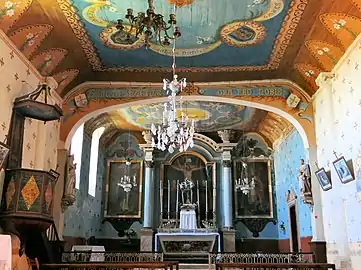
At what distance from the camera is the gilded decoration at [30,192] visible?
6.25 metres

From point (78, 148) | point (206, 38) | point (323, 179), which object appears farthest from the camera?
point (78, 148)

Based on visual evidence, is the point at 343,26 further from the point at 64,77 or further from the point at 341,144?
the point at 64,77

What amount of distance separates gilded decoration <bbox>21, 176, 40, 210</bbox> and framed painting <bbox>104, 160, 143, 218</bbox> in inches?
317

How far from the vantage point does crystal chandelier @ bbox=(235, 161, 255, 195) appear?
13.6m

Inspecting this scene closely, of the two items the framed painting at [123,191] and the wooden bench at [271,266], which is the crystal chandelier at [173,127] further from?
the framed painting at [123,191]

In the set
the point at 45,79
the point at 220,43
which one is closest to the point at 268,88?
the point at 220,43

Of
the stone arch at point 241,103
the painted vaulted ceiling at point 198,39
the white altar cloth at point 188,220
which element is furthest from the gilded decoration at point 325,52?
the white altar cloth at point 188,220

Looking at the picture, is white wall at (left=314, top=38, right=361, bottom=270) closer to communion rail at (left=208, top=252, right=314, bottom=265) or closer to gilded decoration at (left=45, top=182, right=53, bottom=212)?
communion rail at (left=208, top=252, right=314, bottom=265)

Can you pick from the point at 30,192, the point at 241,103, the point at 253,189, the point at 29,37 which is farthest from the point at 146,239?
the point at 29,37

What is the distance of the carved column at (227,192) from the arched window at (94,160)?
14.4 ft

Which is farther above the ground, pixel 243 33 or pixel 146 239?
pixel 243 33

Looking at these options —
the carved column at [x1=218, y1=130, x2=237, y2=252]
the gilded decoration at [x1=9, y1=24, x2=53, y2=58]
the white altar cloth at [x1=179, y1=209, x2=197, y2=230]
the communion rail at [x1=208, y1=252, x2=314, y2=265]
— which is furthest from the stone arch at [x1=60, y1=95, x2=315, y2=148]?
the white altar cloth at [x1=179, y1=209, x2=197, y2=230]

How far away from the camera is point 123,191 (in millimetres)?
14891

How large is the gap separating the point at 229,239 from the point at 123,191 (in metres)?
4.17
